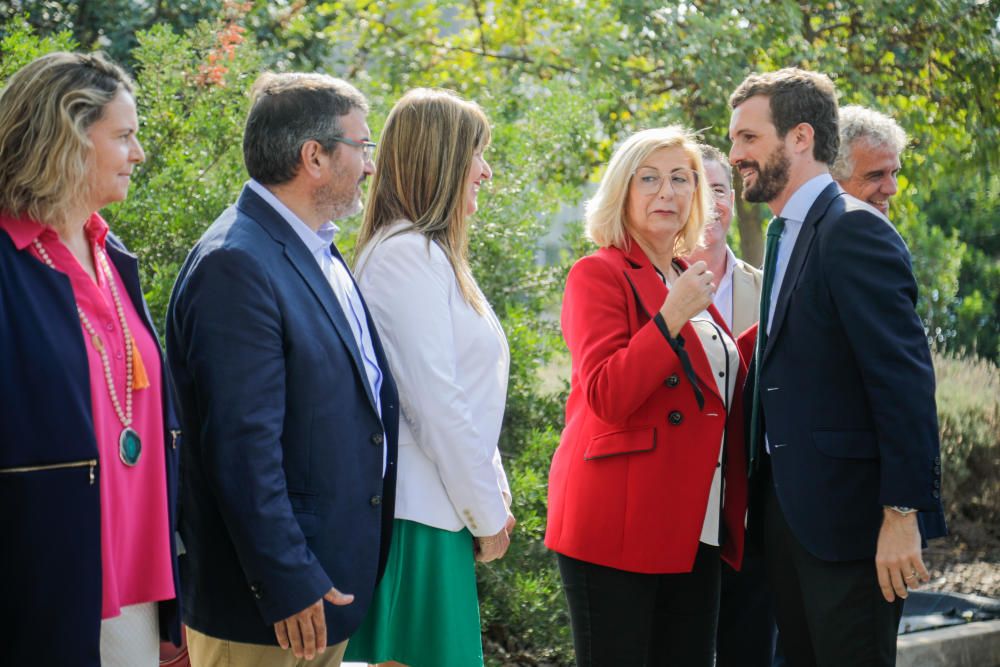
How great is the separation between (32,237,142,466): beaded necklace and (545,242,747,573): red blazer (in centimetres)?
144

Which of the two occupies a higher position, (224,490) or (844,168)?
(844,168)

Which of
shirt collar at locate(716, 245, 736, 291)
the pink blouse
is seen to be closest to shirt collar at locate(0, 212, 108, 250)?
the pink blouse

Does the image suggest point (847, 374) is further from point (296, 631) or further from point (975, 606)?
point (975, 606)

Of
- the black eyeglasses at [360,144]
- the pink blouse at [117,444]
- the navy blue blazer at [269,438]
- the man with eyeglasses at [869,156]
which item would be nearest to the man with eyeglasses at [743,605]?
the man with eyeglasses at [869,156]

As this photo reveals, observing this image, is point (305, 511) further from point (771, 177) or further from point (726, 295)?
point (726, 295)

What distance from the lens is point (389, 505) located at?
2.98 meters

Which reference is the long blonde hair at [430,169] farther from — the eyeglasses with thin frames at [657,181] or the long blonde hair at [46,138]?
the long blonde hair at [46,138]

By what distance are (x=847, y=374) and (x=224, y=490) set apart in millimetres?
1739

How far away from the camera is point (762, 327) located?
350cm

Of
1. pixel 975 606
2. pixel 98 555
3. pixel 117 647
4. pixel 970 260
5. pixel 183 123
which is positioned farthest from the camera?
pixel 970 260

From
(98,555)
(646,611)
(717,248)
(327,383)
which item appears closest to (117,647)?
(98,555)

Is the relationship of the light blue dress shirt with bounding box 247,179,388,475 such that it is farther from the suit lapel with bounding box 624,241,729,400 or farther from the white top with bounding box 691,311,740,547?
the white top with bounding box 691,311,740,547

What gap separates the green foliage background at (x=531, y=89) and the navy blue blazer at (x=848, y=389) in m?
1.75

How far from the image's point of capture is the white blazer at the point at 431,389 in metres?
3.09
